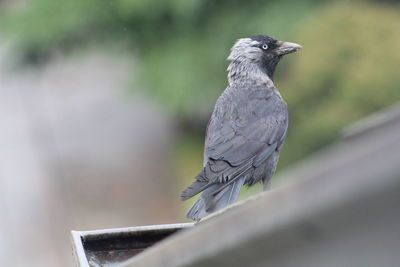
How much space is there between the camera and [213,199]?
5246 millimetres

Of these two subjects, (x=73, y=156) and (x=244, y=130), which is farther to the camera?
(x=73, y=156)

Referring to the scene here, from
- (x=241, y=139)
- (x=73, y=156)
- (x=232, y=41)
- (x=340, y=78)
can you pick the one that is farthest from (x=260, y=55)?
(x=73, y=156)

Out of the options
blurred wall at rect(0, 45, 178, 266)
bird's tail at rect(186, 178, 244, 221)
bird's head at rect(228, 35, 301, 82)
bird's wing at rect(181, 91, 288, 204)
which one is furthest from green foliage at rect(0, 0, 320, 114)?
bird's tail at rect(186, 178, 244, 221)

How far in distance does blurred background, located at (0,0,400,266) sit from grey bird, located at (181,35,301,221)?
70.4 inches

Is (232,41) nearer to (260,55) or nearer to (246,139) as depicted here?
(260,55)

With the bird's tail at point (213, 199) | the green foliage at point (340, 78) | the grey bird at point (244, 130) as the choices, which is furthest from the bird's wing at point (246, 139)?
the green foliage at point (340, 78)

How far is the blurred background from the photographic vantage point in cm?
850

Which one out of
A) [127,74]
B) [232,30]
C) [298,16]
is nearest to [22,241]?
[127,74]

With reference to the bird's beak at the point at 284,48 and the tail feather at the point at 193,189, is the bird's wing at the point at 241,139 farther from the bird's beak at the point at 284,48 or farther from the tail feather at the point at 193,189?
the bird's beak at the point at 284,48

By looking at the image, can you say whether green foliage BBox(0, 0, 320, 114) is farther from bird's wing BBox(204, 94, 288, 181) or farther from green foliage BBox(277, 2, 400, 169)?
bird's wing BBox(204, 94, 288, 181)

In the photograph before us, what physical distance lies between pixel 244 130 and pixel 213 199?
0.71 metres

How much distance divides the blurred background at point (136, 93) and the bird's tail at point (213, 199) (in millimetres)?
2840

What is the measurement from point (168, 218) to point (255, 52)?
20.3ft

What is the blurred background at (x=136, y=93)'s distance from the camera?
335 inches
